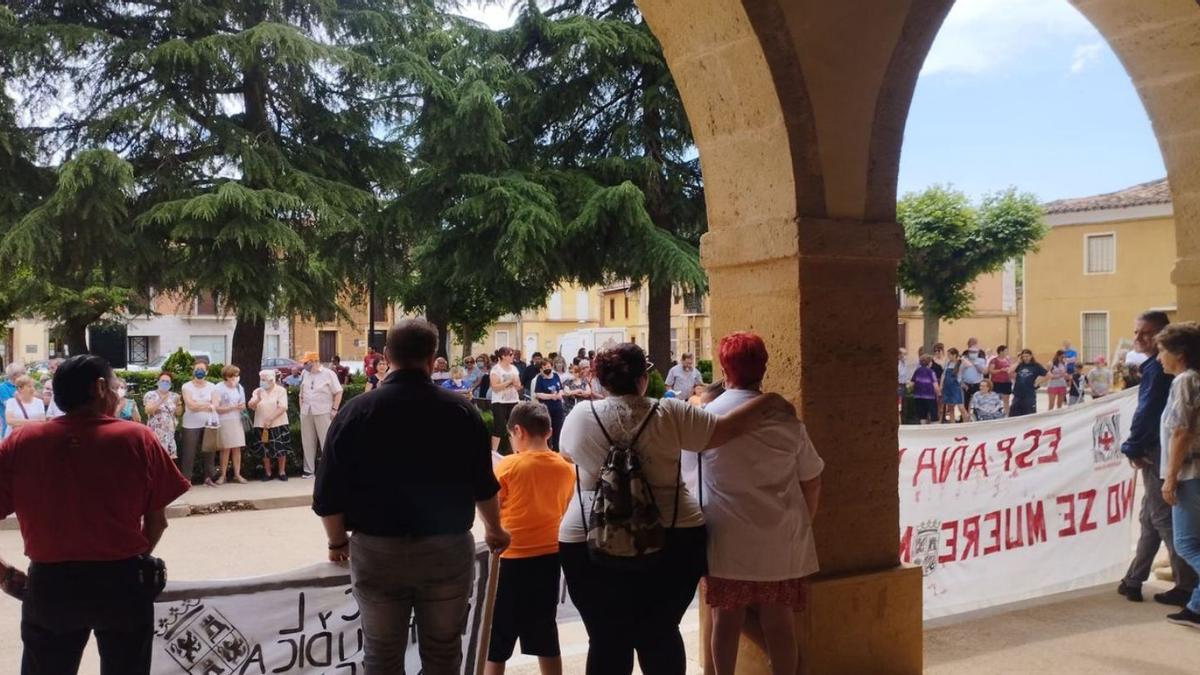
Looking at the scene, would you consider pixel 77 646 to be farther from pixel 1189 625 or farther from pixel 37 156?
pixel 37 156

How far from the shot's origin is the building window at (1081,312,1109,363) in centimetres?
3177

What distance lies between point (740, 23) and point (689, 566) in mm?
2056

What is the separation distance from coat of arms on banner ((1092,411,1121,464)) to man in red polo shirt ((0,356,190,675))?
5370 millimetres

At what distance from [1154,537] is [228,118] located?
47.5 ft

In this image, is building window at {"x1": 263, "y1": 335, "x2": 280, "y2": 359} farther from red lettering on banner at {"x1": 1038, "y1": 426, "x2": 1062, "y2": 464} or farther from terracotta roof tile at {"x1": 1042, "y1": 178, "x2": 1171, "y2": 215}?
red lettering on banner at {"x1": 1038, "y1": 426, "x2": 1062, "y2": 464}

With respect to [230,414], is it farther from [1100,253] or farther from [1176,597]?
[1100,253]

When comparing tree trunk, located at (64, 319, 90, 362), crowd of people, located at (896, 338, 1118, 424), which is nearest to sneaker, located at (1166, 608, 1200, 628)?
crowd of people, located at (896, 338, 1118, 424)

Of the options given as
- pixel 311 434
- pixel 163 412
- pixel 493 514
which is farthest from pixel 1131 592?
pixel 163 412

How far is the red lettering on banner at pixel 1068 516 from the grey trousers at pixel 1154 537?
0.37 m

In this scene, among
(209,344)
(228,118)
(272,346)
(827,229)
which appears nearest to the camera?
(827,229)

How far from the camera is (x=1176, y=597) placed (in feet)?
16.6

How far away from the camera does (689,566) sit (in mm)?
3146

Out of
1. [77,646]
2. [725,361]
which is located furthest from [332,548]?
[725,361]

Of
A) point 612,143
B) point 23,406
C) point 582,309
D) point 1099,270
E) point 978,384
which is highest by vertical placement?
point 612,143
